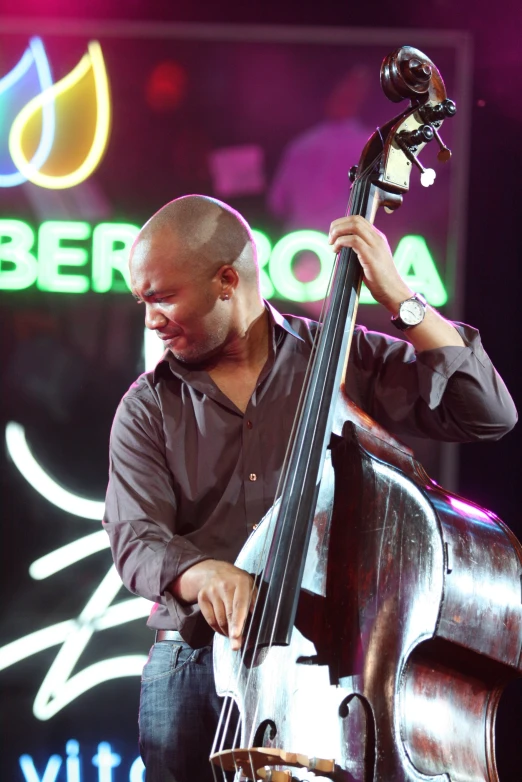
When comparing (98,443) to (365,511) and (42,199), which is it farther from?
(365,511)

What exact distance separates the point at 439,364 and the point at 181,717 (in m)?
0.90

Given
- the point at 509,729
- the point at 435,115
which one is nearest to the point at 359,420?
the point at 435,115

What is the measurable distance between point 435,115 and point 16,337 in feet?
6.82

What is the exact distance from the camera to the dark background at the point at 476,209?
3240 millimetres

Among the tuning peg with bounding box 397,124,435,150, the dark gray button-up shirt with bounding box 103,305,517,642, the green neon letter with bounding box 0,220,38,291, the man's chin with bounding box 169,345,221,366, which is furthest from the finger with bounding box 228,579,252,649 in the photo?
the green neon letter with bounding box 0,220,38,291

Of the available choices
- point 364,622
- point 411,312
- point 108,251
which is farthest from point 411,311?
point 108,251

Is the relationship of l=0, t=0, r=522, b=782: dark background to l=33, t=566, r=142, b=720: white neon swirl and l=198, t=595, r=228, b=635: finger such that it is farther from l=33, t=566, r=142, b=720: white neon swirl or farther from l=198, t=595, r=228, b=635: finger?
l=198, t=595, r=228, b=635: finger

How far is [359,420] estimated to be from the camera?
1.65m

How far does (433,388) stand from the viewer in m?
1.81

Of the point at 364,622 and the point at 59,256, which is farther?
the point at 59,256

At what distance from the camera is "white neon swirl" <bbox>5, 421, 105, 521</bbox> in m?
3.37

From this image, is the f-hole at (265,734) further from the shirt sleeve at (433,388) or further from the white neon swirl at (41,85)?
the white neon swirl at (41,85)

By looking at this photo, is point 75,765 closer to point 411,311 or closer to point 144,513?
point 144,513

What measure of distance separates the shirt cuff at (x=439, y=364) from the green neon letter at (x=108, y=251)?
185 centimetres
